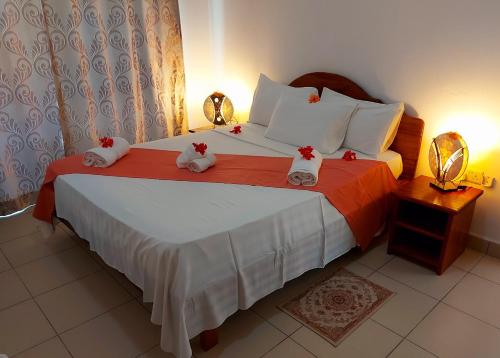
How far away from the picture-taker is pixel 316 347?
174 centimetres

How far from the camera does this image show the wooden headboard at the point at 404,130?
8.47 ft

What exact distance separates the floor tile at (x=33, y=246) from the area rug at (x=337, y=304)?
5.30 ft

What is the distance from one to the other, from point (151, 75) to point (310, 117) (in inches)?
68.7

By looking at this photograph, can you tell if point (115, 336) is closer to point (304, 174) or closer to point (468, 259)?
point (304, 174)

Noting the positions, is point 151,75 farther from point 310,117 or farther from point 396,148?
point 396,148

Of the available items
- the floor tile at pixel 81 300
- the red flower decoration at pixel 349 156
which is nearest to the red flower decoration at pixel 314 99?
the red flower decoration at pixel 349 156

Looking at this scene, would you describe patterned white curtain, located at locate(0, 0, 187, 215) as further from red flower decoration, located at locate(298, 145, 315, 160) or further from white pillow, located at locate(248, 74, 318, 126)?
red flower decoration, located at locate(298, 145, 315, 160)

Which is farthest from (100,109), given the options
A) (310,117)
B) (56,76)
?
(310,117)

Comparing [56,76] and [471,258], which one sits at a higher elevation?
[56,76]

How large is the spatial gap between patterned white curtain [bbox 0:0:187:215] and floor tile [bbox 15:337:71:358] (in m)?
1.68

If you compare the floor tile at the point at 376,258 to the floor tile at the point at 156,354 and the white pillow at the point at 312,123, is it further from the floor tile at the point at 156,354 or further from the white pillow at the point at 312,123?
the floor tile at the point at 156,354

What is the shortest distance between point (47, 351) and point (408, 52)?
2.74 m

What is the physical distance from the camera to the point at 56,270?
2311mm

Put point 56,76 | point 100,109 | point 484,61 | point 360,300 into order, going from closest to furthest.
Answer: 1. point 360,300
2. point 484,61
3. point 56,76
4. point 100,109
